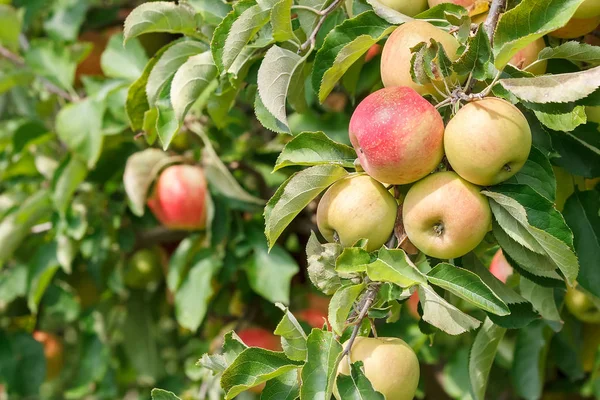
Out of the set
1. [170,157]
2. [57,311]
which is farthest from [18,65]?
[57,311]

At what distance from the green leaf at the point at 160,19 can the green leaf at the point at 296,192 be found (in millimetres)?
297

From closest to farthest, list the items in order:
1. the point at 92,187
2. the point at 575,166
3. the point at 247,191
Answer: the point at 575,166 → the point at 247,191 → the point at 92,187

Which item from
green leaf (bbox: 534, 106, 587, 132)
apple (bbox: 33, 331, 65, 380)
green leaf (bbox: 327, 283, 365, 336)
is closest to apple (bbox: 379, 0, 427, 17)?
green leaf (bbox: 534, 106, 587, 132)

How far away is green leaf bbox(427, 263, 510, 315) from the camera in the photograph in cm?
62

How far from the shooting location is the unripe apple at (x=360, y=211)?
68cm

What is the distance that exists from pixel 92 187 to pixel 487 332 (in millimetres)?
914

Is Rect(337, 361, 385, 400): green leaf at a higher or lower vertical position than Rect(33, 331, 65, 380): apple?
higher

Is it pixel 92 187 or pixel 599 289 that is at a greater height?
pixel 599 289

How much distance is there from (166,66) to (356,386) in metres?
0.44

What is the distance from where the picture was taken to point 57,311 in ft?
5.62

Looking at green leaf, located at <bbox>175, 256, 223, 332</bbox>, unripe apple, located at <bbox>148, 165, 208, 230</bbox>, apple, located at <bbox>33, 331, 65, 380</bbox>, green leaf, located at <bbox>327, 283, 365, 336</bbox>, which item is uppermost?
green leaf, located at <bbox>327, 283, 365, 336</bbox>

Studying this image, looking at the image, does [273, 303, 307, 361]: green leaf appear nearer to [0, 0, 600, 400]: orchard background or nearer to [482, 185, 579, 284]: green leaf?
[0, 0, 600, 400]: orchard background

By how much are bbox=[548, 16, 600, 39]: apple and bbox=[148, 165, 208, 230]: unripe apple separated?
739 millimetres

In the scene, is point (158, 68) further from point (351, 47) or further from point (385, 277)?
point (385, 277)
